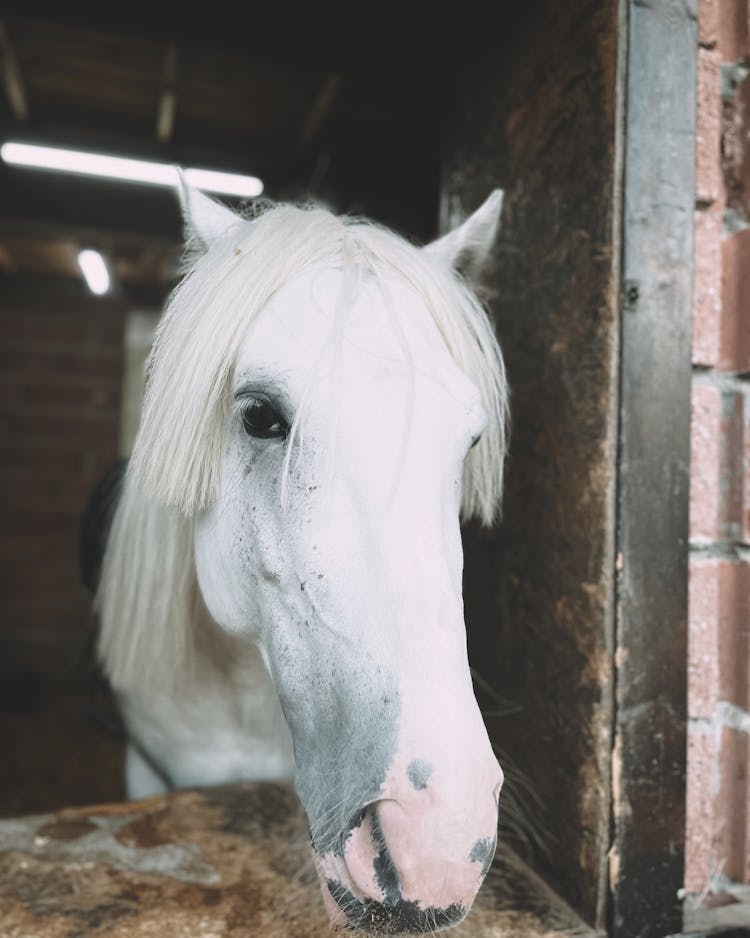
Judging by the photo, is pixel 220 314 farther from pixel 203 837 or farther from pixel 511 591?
pixel 203 837

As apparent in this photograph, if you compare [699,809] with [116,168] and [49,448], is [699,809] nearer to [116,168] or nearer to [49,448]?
[116,168]

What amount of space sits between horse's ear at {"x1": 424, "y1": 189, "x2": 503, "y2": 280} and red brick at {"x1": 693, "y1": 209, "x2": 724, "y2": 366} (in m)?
0.29

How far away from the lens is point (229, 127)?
2.88m

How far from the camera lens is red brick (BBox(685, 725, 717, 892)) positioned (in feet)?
2.77

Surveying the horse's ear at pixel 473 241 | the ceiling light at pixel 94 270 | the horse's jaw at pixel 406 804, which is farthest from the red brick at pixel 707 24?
the ceiling light at pixel 94 270

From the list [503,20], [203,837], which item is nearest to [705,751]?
[203,837]

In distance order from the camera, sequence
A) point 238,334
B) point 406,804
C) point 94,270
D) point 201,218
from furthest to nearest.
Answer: point 94,270, point 201,218, point 238,334, point 406,804

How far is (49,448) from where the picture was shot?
4.81m

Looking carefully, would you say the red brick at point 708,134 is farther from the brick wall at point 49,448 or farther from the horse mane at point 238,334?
the brick wall at point 49,448

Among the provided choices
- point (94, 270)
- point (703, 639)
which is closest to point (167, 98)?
point (94, 270)

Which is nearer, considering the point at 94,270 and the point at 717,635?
the point at 717,635

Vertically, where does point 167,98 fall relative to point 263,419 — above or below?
above

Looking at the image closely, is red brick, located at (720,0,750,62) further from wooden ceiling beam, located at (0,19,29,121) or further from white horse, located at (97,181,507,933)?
wooden ceiling beam, located at (0,19,29,121)

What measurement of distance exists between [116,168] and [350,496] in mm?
2822
